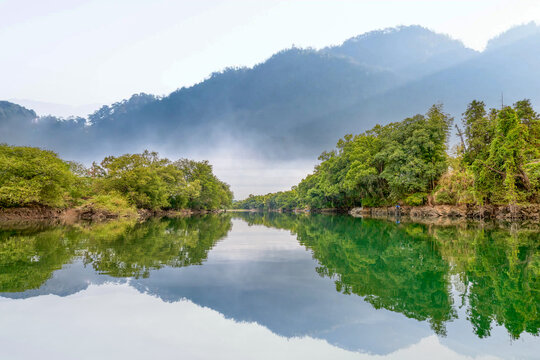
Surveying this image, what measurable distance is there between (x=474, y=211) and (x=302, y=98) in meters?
112

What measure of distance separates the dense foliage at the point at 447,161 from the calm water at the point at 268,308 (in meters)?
21.0

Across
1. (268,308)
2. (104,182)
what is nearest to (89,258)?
(268,308)

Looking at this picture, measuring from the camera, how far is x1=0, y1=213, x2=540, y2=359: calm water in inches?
148

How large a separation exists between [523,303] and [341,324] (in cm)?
354

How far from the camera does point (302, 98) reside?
5320 inches

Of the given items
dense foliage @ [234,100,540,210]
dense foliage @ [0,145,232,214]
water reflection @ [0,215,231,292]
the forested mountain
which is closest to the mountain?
the forested mountain

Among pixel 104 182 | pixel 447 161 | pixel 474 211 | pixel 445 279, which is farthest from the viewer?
pixel 104 182

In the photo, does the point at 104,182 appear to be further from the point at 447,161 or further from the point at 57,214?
the point at 447,161

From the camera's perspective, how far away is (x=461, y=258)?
944 centimetres

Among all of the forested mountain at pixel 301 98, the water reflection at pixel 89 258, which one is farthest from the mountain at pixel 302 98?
the water reflection at pixel 89 258

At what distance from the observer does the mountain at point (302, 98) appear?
119812mm

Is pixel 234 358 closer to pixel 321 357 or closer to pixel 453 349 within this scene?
pixel 321 357

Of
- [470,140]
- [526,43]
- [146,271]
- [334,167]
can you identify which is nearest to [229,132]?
[334,167]

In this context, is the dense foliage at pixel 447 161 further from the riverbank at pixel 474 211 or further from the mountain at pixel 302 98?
the mountain at pixel 302 98
